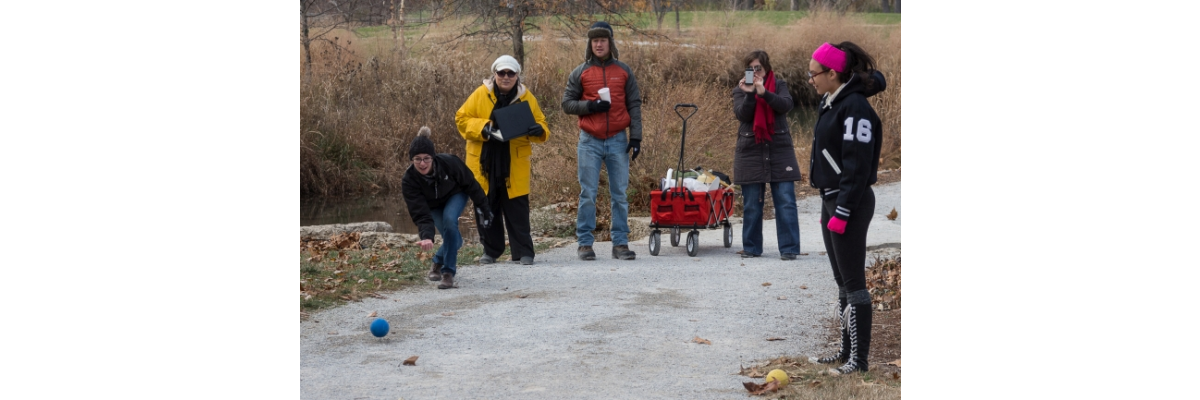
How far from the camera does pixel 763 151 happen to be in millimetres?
9414

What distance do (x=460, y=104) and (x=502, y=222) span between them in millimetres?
12595

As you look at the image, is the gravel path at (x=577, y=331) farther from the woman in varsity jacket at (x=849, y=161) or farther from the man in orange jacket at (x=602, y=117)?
the woman in varsity jacket at (x=849, y=161)

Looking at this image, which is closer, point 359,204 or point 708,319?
point 708,319

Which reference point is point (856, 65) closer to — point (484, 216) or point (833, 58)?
point (833, 58)

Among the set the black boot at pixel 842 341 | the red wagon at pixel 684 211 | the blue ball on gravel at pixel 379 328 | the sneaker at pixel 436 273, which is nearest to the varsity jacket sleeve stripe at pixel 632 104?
the red wagon at pixel 684 211

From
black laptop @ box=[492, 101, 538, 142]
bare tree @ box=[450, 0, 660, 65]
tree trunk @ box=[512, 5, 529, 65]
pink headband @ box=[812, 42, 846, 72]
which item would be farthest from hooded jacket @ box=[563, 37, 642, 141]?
tree trunk @ box=[512, 5, 529, 65]

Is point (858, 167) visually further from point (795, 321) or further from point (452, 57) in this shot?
point (452, 57)

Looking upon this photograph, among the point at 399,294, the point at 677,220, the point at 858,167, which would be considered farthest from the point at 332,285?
the point at 858,167

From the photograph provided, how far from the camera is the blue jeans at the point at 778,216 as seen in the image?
9477 mm

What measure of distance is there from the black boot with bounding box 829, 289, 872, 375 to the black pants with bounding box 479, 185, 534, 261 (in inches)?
172

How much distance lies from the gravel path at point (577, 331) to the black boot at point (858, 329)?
0.55m

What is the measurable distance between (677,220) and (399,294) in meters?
3.01

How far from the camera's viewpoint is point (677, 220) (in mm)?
10125

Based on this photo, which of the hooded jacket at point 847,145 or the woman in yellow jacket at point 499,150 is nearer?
the hooded jacket at point 847,145
